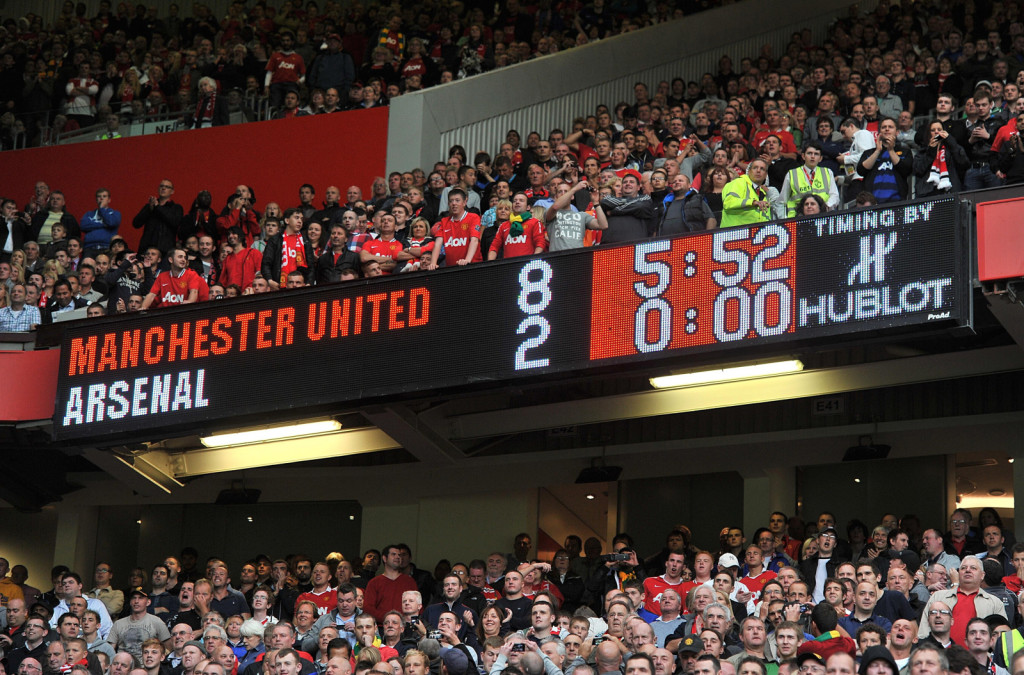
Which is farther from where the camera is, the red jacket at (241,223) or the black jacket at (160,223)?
the black jacket at (160,223)

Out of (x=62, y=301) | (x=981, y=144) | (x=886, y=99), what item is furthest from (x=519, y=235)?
(x=62, y=301)

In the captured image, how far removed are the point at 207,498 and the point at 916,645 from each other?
10.4 metres

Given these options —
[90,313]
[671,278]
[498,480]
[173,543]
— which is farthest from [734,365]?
[173,543]

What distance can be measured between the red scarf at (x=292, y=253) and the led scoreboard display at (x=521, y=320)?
2275 millimetres

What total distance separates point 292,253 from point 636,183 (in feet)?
13.4

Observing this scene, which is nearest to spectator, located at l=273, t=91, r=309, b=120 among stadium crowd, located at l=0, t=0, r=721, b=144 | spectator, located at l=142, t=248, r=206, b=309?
stadium crowd, located at l=0, t=0, r=721, b=144

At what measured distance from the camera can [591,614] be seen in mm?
12742

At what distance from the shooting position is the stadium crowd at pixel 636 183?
13477mm

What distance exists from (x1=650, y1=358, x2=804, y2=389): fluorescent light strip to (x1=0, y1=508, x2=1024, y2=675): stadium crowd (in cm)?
139

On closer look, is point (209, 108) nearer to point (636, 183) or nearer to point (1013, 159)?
point (636, 183)

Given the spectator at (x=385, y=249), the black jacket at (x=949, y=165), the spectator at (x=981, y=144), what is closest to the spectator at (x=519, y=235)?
the spectator at (x=385, y=249)

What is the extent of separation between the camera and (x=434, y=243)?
1479 centimetres

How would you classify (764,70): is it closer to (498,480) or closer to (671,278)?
(498,480)

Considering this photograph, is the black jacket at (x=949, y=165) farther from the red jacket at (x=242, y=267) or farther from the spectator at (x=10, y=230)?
the spectator at (x=10, y=230)
